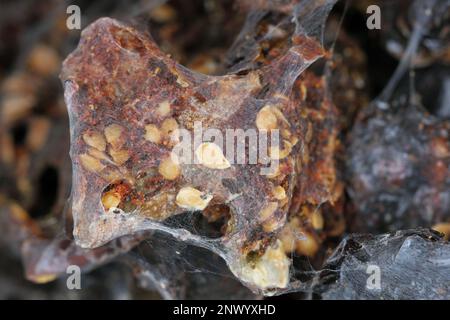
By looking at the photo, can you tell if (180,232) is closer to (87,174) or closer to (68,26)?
(87,174)

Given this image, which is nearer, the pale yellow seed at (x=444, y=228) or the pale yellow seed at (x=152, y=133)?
the pale yellow seed at (x=152, y=133)

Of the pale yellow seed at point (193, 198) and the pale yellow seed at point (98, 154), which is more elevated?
the pale yellow seed at point (98, 154)

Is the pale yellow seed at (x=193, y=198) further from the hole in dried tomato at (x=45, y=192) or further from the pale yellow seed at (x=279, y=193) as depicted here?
the hole in dried tomato at (x=45, y=192)

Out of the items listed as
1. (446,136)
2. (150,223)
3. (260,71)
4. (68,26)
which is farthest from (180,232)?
(68,26)

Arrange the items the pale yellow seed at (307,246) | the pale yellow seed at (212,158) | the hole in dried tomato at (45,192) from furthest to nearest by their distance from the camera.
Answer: the hole in dried tomato at (45,192) → the pale yellow seed at (307,246) → the pale yellow seed at (212,158)

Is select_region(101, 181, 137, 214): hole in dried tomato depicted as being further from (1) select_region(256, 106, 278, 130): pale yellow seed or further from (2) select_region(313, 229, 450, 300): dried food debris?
(2) select_region(313, 229, 450, 300): dried food debris

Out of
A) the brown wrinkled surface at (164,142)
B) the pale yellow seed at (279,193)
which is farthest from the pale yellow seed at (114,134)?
the pale yellow seed at (279,193)
